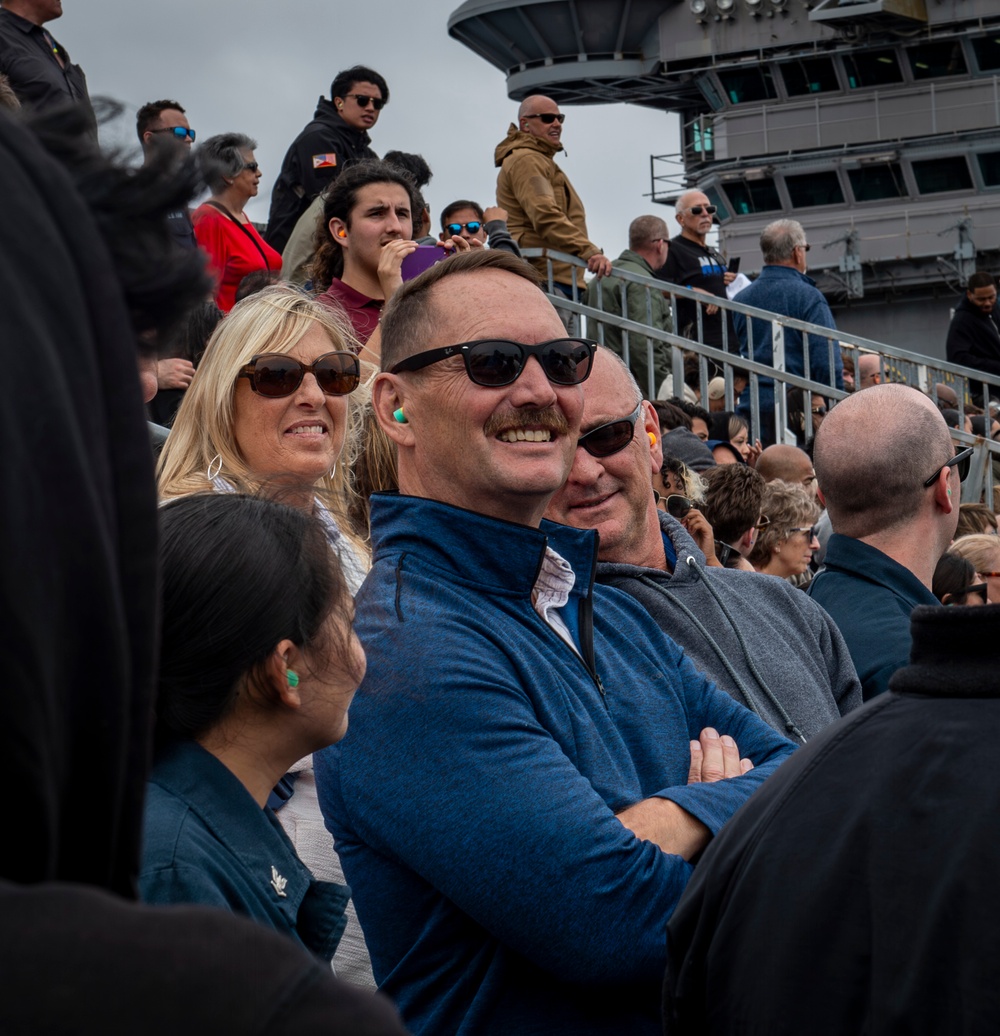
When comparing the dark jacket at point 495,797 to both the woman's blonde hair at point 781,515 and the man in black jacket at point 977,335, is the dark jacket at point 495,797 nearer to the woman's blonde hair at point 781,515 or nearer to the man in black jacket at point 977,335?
the woman's blonde hair at point 781,515

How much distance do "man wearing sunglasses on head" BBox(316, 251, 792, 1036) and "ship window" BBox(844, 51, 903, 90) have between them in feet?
107

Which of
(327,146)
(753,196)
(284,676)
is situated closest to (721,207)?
(753,196)

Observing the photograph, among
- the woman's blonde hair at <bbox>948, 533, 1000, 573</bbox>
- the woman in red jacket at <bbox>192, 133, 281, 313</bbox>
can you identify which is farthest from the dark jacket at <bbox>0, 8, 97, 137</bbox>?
the woman's blonde hair at <bbox>948, 533, 1000, 573</bbox>

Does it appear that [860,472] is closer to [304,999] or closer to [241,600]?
[241,600]

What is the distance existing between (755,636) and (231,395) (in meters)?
1.56

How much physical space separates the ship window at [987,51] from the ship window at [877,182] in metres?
2.97

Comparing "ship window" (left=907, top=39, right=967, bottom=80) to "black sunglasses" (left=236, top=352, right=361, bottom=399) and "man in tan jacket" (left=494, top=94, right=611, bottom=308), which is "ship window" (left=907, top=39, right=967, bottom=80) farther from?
"black sunglasses" (left=236, top=352, right=361, bottom=399)

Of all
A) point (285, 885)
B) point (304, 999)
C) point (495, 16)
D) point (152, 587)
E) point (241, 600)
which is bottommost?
point (285, 885)

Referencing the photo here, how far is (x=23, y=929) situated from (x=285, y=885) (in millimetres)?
1613

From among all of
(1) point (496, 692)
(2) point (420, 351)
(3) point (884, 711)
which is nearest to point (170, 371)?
(2) point (420, 351)

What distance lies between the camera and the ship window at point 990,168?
33.1 metres

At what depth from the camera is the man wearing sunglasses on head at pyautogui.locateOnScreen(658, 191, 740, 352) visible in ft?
42.6

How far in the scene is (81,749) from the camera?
793 millimetres

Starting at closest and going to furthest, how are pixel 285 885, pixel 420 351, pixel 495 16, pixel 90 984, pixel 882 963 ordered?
pixel 90 984 → pixel 882 963 → pixel 285 885 → pixel 420 351 → pixel 495 16
